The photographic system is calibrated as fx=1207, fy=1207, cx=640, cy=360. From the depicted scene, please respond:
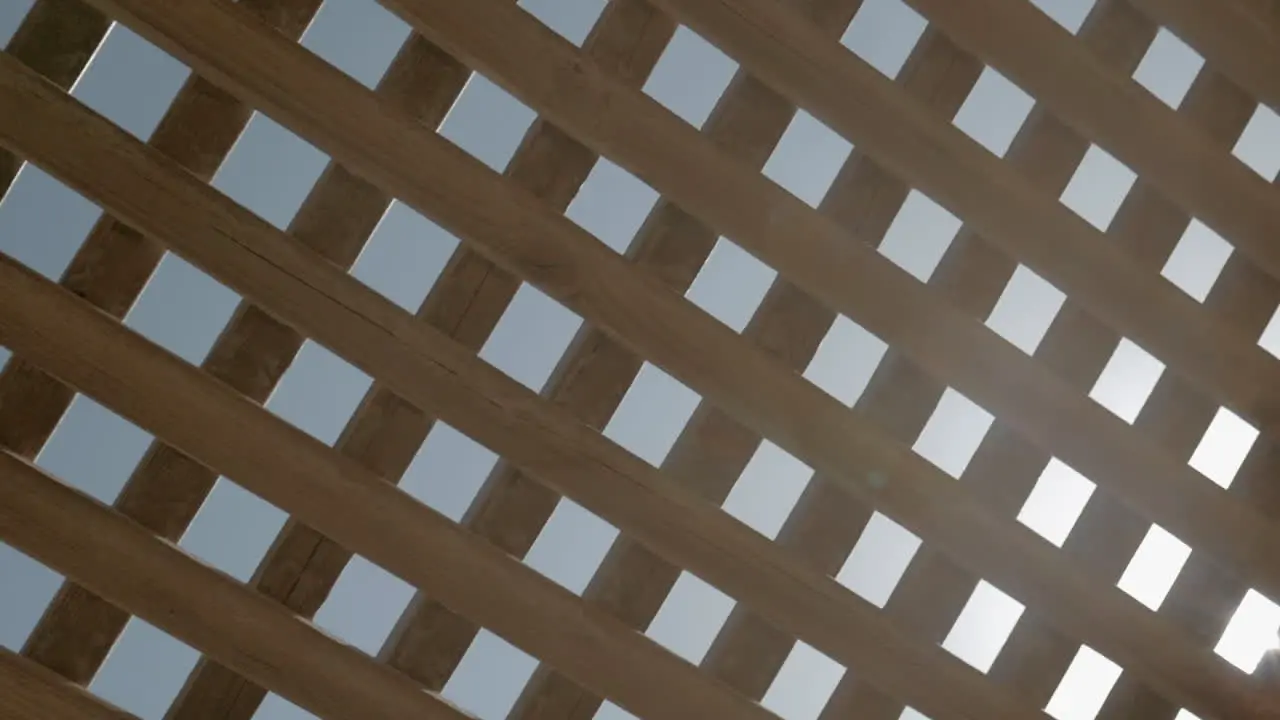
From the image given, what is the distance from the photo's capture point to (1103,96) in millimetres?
1360

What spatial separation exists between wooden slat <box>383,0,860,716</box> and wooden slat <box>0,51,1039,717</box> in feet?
0.12

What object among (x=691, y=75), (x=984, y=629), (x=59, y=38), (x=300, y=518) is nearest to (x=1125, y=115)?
(x=691, y=75)

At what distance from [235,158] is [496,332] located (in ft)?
1.17

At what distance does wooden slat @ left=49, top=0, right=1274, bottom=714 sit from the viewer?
1156 millimetres

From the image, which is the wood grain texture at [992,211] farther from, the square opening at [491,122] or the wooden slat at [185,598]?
the wooden slat at [185,598]

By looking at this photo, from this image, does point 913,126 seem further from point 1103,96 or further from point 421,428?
point 421,428

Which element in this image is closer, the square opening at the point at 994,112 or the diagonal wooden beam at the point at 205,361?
the diagonal wooden beam at the point at 205,361

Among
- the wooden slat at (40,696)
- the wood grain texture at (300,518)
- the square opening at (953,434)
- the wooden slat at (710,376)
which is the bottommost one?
the wooden slat at (40,696)

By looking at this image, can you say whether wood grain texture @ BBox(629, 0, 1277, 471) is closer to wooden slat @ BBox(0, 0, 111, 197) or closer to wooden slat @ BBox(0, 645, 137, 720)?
wooden slat @ BBox(0, 0, 111, 197)

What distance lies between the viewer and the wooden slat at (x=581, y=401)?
4.10ft

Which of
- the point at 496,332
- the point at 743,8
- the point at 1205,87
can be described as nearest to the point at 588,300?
the point at 496,332

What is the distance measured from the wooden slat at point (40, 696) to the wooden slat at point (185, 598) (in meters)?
0.01

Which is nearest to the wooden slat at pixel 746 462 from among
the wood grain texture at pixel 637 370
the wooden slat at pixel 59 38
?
the wood grain texture at pixel 637 370

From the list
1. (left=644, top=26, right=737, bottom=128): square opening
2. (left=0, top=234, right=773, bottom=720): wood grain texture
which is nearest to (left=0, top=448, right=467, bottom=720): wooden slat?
(left=0, top=234, right=773, bottom=720): wood grain texture
